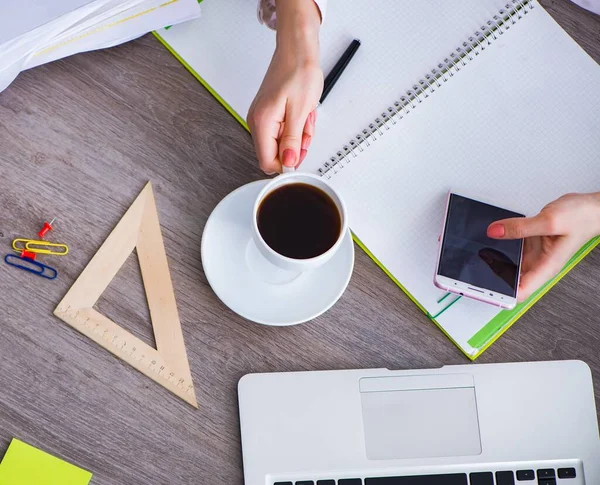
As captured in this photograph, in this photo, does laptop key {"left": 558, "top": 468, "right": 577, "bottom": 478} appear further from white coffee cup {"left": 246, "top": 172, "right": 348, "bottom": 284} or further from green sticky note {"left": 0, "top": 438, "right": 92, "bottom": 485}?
green sticky note {"left": 0, "top": 438, "right": 92, "bottom": 485}

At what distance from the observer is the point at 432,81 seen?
3.67 ft

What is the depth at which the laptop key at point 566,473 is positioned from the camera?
102 centimetres

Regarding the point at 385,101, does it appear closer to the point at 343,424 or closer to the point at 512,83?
the point at 512,83

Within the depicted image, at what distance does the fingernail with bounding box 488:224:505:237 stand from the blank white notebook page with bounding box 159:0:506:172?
256 millimetres

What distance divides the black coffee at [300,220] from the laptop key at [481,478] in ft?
1.35

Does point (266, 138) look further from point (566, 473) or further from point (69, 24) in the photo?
point (566, 473)

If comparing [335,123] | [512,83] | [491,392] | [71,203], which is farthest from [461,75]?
[71,203]

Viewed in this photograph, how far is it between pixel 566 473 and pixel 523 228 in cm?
37

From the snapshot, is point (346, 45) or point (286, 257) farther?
point (346, 45)

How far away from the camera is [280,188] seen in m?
0.93

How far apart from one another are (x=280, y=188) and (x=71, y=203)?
1.09 ft

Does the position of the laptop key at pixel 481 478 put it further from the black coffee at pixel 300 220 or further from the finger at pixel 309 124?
the finger at pixel 309 124

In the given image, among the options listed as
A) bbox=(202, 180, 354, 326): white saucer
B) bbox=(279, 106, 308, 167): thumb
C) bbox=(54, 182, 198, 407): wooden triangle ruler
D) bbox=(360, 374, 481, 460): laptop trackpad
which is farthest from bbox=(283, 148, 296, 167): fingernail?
bbox=(360, 374, 481, 460): laptop trackpad

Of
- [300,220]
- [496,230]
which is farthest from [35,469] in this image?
[496,230]
